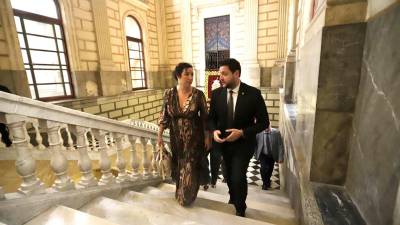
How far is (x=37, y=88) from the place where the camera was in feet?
16.0

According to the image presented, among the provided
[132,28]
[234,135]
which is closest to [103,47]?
[132,28]

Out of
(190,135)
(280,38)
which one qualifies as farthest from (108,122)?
(280,38)

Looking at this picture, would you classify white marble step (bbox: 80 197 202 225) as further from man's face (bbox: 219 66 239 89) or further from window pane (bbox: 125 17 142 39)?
window pane (bbox: 125 17 142 39)

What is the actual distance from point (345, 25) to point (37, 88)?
6218 mm

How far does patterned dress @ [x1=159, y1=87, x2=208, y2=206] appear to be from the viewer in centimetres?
211

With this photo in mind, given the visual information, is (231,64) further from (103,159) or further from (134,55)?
(134,55)

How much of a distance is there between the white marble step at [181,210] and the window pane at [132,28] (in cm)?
709

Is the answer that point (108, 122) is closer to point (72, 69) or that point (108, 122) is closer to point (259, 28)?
point (72, 69)

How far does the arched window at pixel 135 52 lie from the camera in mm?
7746

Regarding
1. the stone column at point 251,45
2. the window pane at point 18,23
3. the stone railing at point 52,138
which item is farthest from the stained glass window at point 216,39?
the stone railing at point 52,138

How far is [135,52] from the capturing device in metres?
8.08

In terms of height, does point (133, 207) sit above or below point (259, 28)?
below

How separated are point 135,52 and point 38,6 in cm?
352

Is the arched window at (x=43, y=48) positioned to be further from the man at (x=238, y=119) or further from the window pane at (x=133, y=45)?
the man at (x=238, y=119)
